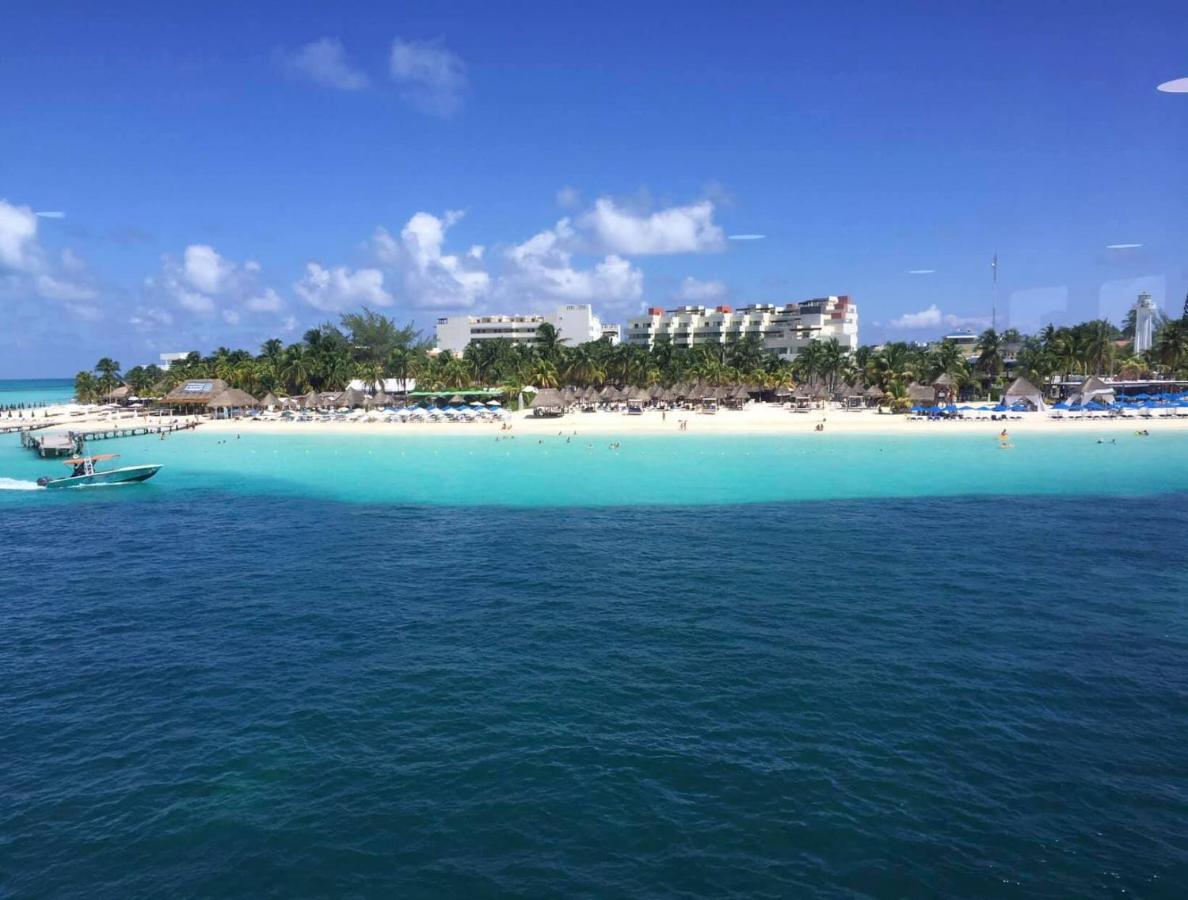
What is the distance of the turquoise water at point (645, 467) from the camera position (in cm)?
3891

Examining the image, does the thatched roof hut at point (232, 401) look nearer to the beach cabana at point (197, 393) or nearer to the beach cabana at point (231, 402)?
the beach cabana at point (231, 402)

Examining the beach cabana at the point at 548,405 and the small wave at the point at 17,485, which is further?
Answer: the beach cabana at the point at 548,405

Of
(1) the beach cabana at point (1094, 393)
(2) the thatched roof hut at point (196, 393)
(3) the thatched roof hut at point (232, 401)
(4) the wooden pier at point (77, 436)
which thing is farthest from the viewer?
(2) the thatched roof hut at point (196, 393)

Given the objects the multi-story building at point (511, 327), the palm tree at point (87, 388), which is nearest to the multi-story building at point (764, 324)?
the multi-story building at point (511, 327)

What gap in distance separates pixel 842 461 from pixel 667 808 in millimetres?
40360

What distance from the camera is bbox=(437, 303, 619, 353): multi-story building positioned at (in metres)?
140

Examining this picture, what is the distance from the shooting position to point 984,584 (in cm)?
2244

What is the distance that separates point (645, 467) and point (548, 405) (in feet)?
107

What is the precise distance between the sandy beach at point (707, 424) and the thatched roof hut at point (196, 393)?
7.07ft

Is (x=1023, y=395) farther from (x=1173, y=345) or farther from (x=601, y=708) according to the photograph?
(x=601, y=708)

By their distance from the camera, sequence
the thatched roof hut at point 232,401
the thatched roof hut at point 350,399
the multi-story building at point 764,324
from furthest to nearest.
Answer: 1. the multi-story building at point 764,324
2. the thatched roof hut at point 350,399
3. the thatched roof hut at point 232,401

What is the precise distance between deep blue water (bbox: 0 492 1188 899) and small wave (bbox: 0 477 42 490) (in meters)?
20.6

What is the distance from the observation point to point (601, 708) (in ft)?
48.9

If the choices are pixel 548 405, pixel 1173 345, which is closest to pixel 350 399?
pixel 548 405
